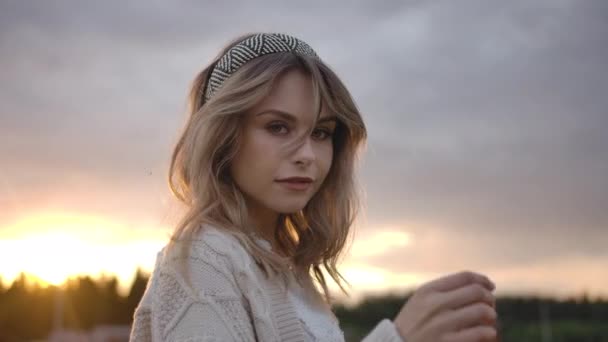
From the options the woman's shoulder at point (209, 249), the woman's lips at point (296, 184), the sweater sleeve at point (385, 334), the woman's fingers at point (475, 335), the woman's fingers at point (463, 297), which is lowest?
the woman's fingers at point (475, 335)

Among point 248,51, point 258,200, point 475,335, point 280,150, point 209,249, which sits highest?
point 248,51

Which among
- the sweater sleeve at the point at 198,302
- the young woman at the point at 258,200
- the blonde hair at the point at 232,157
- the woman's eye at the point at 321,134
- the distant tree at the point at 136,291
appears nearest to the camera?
the sweater sleeve at the point at 198,302

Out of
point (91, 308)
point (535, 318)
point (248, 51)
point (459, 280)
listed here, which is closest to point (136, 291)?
point (91, 308)

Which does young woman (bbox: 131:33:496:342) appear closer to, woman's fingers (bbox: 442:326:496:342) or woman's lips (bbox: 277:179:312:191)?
woman's lips (bbox: 277:179:312:191)

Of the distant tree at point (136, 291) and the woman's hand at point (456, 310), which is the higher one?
the distant tree at point (136, 291)

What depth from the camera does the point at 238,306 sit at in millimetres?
2188

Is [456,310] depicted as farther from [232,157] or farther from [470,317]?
[232,157]

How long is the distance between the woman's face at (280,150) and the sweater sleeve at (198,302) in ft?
1.34

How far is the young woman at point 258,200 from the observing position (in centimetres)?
222

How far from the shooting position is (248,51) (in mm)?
2771

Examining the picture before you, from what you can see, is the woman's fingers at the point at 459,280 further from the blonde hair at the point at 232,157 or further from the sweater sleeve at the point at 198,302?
the blonde hair at the point at 232,157

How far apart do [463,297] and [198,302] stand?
36.6 inches

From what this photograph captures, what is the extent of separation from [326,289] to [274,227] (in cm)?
38

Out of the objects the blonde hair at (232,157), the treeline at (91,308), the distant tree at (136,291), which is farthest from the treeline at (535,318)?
the blonde hair at (232,157)
